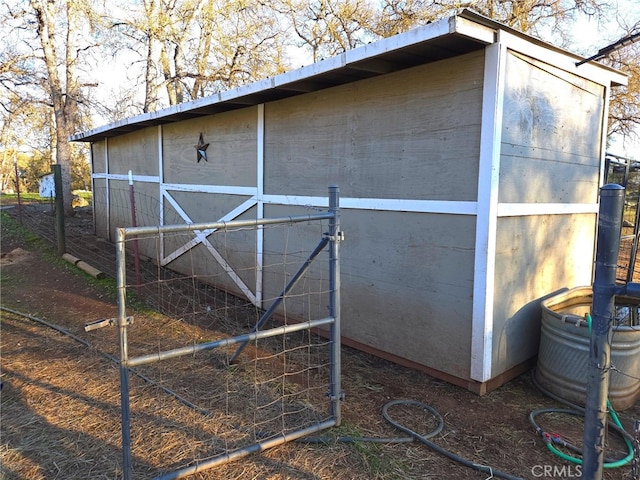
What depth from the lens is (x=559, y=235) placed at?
4176 millimetres

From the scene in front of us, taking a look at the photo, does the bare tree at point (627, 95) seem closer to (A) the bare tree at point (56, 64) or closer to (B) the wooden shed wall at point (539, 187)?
(B) the wooden shed wall at point (539, 187)

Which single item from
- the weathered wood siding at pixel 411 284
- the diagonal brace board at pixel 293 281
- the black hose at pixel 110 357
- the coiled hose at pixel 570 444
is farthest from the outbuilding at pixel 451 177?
the black hose at pixel 110 357

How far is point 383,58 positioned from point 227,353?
2937 mm

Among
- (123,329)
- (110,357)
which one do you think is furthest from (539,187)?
(110,357)

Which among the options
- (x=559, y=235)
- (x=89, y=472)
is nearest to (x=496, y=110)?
(x=559, y=235)

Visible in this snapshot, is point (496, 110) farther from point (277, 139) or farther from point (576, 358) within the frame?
point (277, 139)

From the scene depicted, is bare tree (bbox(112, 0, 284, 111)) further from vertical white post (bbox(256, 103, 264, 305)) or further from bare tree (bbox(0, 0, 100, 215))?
vertical white post (bbox(256, 103, 264, 305))

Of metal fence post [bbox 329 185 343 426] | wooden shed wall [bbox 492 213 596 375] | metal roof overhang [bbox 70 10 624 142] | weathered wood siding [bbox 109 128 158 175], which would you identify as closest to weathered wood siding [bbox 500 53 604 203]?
wooden shed wall [bbox 492 213 596 375]

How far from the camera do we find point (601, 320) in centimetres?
162

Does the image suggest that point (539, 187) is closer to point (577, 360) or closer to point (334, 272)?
point (577, 360)

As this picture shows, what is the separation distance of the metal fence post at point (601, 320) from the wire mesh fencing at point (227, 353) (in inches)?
56.0

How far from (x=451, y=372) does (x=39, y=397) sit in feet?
10.4

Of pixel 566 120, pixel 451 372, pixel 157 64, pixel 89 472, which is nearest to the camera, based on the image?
pixel 89 472

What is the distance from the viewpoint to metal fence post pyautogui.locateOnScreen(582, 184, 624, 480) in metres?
1.55
